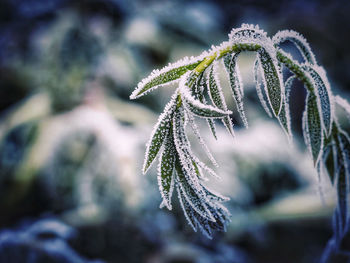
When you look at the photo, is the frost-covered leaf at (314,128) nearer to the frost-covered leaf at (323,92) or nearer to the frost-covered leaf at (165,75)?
the frost-covered leaf at (323,92)

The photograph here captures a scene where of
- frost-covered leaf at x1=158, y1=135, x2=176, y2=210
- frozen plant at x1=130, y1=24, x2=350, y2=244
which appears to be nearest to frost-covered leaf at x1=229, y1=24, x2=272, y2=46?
frozen plant at x1=130, y1=24, x2=350, y2=244

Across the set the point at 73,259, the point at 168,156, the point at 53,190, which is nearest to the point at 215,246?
the point at 73,259

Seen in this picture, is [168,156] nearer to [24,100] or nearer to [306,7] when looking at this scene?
[24,100]

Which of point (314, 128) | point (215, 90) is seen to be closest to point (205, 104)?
point (215, 90)

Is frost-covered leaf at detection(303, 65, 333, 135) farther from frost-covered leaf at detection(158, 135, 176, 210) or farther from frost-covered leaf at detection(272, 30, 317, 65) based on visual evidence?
frost-covered leaf at detection(158, 135, 176, 210)

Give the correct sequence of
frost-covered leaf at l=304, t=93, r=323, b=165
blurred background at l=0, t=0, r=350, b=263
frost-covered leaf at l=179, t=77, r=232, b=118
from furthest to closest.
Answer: blurred background at l=0, t=0, r=350, b=263 → frost-covered leaf at l=304, t=93, r=323, b=165 → frost-covered leaf at l=179, t=77, r=232, b=118

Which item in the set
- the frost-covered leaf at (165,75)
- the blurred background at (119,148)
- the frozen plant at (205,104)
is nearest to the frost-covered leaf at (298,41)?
the frozen plant at (205,104)

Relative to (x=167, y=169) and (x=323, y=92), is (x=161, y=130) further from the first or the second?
(x=323, y=92)
